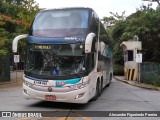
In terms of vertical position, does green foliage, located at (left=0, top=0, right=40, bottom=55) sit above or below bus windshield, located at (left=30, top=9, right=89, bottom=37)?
above

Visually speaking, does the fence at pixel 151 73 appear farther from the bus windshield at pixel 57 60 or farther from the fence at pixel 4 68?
the bus windshield at pixel 57 60

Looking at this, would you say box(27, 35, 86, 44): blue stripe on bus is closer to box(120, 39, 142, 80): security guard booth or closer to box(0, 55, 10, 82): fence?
box(0, 55, 10, 82): fence

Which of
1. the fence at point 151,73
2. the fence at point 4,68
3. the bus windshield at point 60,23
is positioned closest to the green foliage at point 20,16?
the fence at point 4,68

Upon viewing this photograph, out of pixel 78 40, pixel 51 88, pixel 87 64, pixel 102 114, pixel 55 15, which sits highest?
pixel 55 15

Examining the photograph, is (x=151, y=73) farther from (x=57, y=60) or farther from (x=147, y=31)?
(x=57, y=60)

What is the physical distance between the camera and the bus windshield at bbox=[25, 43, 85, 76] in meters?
11.9

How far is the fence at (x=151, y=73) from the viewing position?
26.6 meters

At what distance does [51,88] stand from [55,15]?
124 inches

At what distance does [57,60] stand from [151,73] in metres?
17.1

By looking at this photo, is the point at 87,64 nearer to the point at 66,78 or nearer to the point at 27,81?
the point at 66,78

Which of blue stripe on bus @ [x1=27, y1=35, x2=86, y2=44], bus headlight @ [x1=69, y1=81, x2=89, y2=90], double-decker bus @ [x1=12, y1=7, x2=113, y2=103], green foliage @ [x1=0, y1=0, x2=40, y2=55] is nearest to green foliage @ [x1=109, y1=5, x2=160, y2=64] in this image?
green foliage @ [x1=0, y1=0, x2=40, y2=55]

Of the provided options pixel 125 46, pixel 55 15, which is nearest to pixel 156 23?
pixel 125 46

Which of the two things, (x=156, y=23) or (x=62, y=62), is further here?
(x=156, y=23)

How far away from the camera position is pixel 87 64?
1212 centimetres
